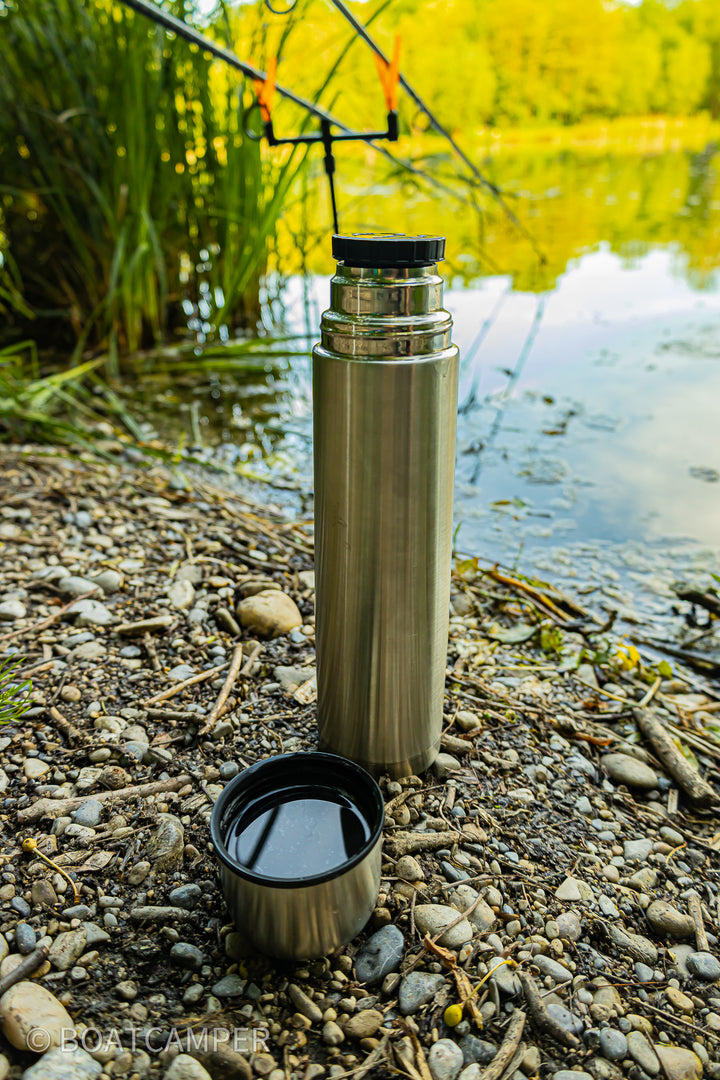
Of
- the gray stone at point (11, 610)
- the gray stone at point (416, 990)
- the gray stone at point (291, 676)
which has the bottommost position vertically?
the gray stone at point (416, 990)

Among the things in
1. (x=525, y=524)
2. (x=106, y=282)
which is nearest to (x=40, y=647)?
(x=525, y=524)

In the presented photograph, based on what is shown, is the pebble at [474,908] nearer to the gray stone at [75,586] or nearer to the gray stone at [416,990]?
the gray stone at [416,990]

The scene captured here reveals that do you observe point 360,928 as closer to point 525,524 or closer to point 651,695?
point 651,695

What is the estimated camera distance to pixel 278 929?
37.6 inches

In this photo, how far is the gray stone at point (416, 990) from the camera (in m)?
0.96

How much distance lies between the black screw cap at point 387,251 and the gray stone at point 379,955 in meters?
0.87

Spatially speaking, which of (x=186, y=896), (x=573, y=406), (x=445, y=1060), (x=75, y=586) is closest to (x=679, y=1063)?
(x=445, y=1060)

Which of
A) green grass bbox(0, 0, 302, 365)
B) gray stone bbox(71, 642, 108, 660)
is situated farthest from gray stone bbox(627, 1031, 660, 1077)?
green grass bbox(0, 0, 302, 365)

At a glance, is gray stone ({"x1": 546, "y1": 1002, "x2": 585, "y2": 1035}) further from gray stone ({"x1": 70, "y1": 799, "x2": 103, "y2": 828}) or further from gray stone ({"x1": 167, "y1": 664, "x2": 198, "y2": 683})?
gray stone ({"x1": 167, "y1": 664, "x2": 198, "y2": 683})

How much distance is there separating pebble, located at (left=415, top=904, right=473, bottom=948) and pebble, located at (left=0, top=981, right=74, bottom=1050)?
448 mm

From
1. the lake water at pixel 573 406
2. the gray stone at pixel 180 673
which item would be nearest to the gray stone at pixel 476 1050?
the gray stone at pixel 180 673

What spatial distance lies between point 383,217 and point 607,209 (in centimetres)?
250

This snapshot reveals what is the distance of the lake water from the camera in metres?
2.34

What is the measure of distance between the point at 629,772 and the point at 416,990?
0.59m
